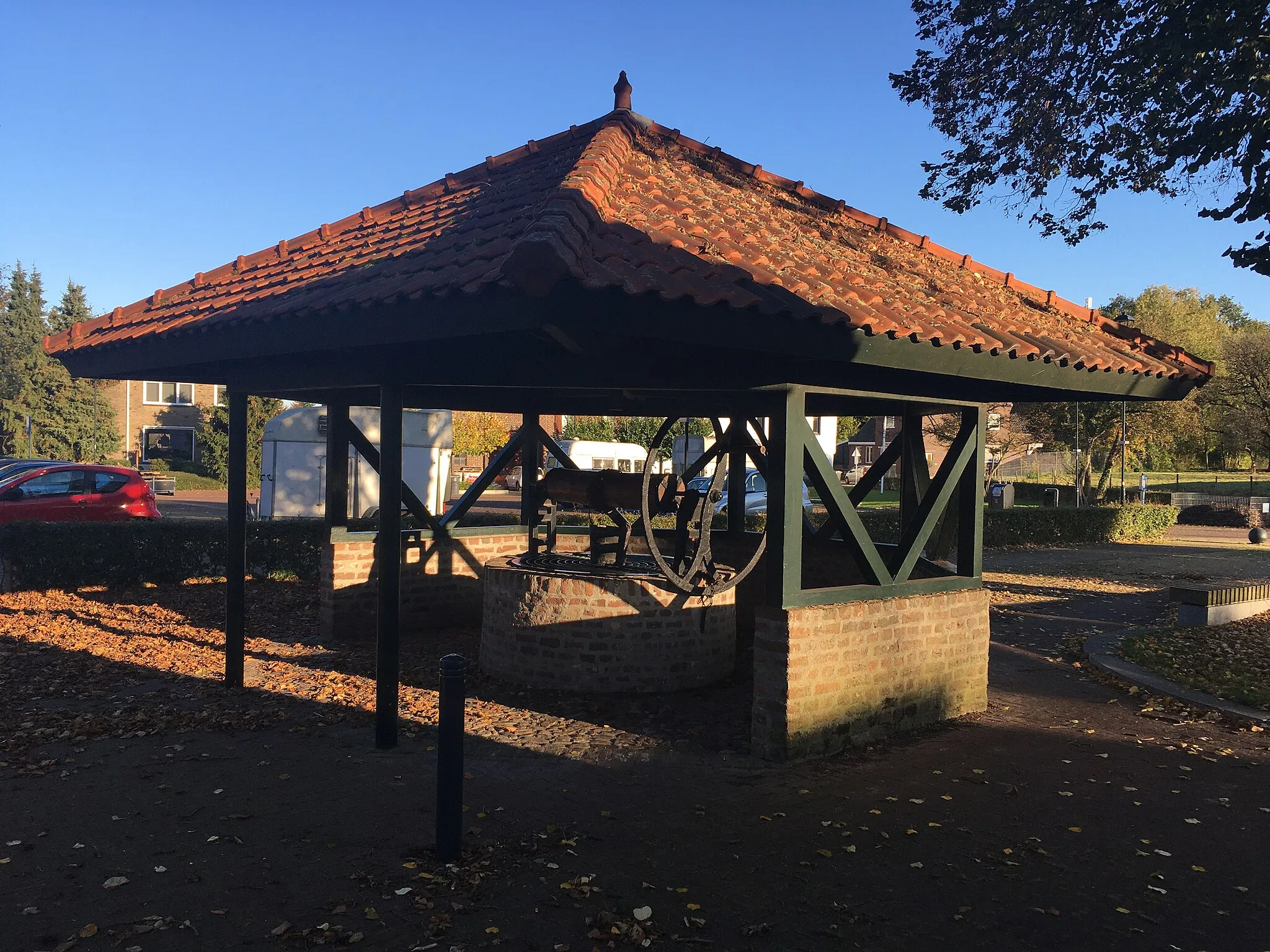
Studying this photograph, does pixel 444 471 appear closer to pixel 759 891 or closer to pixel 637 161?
pixel 637 161

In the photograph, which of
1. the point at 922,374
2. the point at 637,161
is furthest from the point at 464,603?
the point at 922,374

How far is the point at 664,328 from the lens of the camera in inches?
180

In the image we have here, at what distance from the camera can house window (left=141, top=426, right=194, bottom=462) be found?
4984cm

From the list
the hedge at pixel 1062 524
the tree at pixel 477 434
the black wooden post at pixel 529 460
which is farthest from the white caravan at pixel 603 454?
the black wooden post at pixel 529 460

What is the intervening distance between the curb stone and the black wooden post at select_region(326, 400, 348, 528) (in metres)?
7.86

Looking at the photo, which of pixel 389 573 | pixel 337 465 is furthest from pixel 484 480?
pixel 389 573

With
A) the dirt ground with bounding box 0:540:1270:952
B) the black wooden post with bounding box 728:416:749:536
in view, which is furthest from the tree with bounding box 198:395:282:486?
the dirt ground with bounding box 0:540:1270:952

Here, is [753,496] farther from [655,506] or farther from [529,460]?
[655,506]

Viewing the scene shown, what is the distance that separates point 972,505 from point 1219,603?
20.9ft

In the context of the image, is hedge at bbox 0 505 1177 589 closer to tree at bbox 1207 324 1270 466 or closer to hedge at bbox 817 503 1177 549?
hedge at bbox 817 503 1177 549

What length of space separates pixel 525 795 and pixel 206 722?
2.86 metres

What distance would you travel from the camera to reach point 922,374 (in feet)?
20.4

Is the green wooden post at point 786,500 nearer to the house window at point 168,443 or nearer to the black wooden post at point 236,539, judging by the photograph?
the black wooden post at point 236,539

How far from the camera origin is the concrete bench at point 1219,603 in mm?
11039
